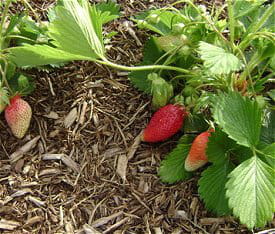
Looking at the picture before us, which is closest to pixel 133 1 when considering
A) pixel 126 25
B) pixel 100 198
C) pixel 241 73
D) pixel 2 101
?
pixel 126 25

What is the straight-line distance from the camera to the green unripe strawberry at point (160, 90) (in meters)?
1.42

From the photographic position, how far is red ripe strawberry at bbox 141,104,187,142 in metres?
1.43

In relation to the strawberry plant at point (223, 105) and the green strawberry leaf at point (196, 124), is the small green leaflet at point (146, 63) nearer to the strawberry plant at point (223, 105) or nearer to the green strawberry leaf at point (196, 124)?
the strawberry plant at point (223, 105)

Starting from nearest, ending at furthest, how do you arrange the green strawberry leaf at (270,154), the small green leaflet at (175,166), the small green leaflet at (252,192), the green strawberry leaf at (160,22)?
the small green leaflet at (252,192)
the green strawberry leaf at (270,154)
the small green leaflet at (175,166)
the green strawberry leaf at (160,22)

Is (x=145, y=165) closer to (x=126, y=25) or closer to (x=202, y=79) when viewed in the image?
(x=202, y=79)

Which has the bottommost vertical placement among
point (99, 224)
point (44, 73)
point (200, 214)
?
point (200, 214)

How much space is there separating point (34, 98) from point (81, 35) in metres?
0.41

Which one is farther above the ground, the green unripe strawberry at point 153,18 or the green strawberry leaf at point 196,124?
the green unripe strawberry at point 153,18

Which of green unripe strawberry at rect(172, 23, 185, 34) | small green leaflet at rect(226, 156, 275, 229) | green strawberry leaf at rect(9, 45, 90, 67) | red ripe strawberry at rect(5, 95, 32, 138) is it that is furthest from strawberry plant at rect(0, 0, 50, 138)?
small green leaflet at rect(226, 156, 275, 229)

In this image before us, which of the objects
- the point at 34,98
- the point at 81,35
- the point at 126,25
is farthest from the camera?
the point at 126,25

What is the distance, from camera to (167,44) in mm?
1537

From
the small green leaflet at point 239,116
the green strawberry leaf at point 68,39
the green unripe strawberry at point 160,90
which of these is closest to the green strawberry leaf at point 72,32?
the green strawberry leaf at point 68,39

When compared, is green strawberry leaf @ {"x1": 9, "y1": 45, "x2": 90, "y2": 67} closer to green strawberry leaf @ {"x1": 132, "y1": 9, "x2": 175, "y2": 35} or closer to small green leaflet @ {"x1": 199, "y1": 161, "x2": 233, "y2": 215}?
green strawberry leaf @ {"x1": 132, "y1": 9, "x2": 175, "y2": 35}

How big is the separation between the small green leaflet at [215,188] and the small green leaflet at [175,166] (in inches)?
3.2
